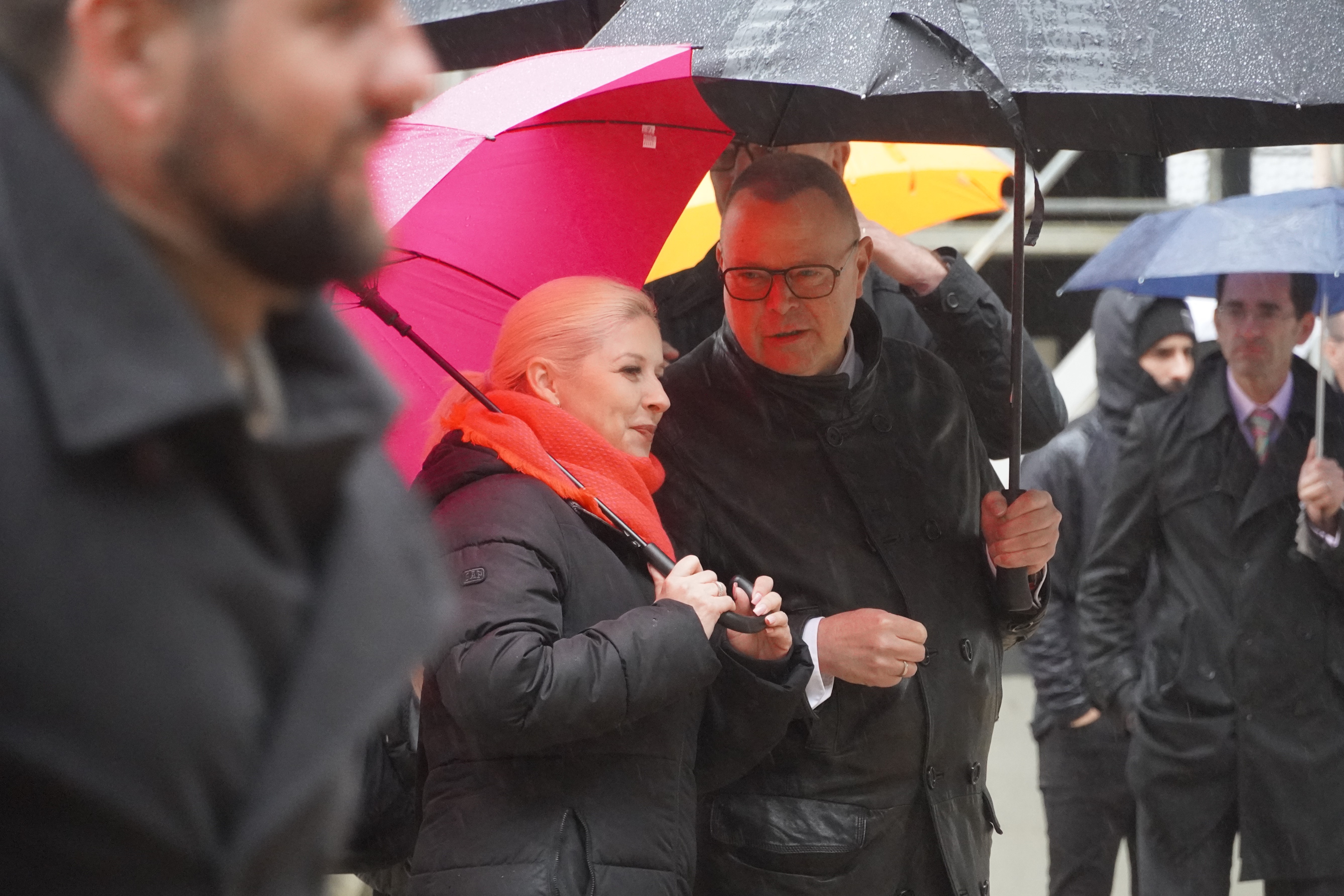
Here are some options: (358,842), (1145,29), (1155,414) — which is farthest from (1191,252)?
(358,842)

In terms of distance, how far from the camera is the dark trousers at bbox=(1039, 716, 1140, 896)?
5.03 metres

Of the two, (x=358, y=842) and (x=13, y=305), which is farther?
(x=358, y=842)

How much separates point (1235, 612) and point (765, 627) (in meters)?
2.24

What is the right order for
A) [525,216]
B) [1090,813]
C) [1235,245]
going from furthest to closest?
[1090,813] < [1235,245] < [525,216]

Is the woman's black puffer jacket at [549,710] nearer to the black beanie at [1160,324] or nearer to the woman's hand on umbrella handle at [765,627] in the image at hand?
the woman's hand on umbrella handle at [765,627]

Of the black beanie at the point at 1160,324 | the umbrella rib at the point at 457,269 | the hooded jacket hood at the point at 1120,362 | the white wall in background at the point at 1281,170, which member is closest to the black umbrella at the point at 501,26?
the umbrella rib at the point at 457,269

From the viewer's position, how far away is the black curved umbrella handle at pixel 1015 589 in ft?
10.4

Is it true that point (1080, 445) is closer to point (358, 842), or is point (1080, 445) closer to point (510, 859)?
point (358, 842)

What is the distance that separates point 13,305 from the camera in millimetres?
976

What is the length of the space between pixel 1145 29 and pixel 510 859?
1.60 metres

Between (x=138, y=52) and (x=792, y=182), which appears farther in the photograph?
(x=792, y=182)

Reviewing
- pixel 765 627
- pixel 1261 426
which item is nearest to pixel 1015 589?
pixel 765 627

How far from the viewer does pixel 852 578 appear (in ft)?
10.0

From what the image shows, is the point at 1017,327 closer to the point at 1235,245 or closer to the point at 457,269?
the point at 457,269
